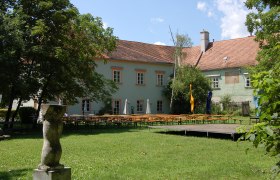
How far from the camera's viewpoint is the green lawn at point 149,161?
904 cm

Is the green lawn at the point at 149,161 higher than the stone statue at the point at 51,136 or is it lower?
lower

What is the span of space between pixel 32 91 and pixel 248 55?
90.4ft

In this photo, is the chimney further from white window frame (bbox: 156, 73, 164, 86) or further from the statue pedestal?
the statue pedestal

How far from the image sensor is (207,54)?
160 feet

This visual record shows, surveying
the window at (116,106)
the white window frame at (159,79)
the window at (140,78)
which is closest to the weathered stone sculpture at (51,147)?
the window at (116,106)

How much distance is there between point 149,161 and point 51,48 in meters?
14.0

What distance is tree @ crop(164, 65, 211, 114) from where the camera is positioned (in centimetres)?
4078

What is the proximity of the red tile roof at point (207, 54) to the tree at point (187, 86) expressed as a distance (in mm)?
4189

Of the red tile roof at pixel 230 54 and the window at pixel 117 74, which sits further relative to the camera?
the red tile roof at pixel 230 54

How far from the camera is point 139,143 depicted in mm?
15961

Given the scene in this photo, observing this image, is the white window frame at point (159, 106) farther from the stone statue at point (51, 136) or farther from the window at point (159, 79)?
the stone statue at point (51, 136)

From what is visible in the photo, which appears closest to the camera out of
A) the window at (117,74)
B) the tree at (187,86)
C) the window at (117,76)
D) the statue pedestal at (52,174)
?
the statue pedestal at (52,174)

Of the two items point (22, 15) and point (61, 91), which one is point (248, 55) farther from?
point (22, 15)

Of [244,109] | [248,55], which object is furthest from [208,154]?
[248,55]
